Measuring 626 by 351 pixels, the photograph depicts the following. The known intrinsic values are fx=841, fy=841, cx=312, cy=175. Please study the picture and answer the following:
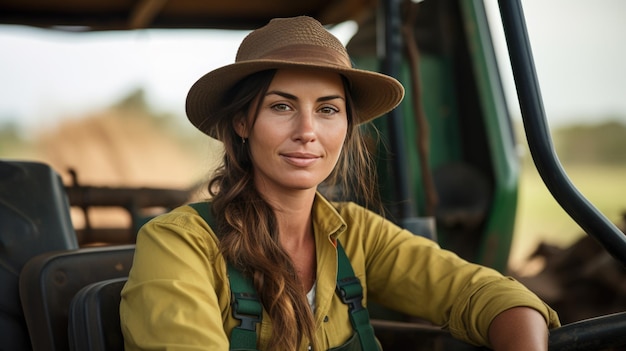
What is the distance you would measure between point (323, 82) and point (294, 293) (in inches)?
15.8

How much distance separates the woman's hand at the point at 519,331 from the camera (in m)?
1.49

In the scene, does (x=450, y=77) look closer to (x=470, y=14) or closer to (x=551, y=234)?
(x=470, y=14)

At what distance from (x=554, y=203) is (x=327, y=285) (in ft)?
24.4

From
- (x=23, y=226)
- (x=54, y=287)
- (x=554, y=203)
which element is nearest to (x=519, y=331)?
(x=54, y=287)

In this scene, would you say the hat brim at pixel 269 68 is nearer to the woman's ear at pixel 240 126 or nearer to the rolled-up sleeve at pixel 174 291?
the woman's ear at pixel 240 126

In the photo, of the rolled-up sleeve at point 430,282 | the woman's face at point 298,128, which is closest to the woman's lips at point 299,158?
the woman's face at point 298,128

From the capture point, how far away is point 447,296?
1.73 meters

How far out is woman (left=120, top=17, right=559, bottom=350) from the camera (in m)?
1.41

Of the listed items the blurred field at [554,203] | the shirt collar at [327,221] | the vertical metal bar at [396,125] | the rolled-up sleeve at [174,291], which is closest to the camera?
the rolled-up sleeve at [174,291]

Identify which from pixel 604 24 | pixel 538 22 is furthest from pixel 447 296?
pixel 604 24

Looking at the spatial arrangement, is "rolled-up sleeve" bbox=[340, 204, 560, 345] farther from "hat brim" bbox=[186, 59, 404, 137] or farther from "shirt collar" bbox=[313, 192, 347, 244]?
"hat brim" bbox=[186, 59, 404, 137]

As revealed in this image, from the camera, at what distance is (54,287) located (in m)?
1.65

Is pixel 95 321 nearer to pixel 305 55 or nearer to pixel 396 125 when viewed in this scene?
pixel 305 55

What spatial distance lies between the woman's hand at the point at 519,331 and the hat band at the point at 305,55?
0.56 meters
